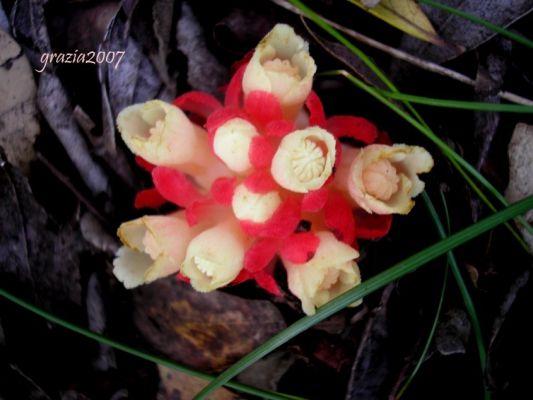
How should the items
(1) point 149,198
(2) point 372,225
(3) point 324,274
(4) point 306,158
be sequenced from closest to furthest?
(4) point 306,158 < (3) point 324,274 < (2) point 372,225 < (1) point 149,198

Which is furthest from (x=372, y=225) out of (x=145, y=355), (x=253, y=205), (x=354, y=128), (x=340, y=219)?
(x=145, y=355)

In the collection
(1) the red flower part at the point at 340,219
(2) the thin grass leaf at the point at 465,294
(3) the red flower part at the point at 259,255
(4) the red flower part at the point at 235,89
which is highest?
(4) the red flower part at the point at 235,89

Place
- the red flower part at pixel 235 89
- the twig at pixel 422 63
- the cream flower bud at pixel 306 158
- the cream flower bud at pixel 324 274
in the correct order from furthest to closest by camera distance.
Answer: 1. the twig at pixel 422 63
2. the red flower part at pixel 235 89
3. the cream flower bud at pixel 324 274
4. the cream flower bud at pixel 306 158

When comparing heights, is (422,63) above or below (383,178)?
above

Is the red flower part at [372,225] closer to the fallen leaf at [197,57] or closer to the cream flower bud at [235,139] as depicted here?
the cream flower bud at [235,139]

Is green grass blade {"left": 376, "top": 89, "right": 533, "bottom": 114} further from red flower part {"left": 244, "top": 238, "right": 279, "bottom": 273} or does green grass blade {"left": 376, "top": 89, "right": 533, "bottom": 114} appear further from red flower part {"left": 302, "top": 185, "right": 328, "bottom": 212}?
red flower part {"left": 244, "top": 238, "right": 279, "bottom": 273}

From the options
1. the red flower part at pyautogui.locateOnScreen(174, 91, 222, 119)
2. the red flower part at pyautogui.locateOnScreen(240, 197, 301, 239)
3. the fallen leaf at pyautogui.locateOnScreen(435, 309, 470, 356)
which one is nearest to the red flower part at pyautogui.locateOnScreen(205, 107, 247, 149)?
the red flower part at pyautogui.locateOnScreen(174, 91, 222, 119)

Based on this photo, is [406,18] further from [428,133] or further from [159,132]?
[159,132]

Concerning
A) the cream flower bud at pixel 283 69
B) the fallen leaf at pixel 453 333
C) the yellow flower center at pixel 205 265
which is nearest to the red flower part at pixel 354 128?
the cream flower bud at pixel 283 69
